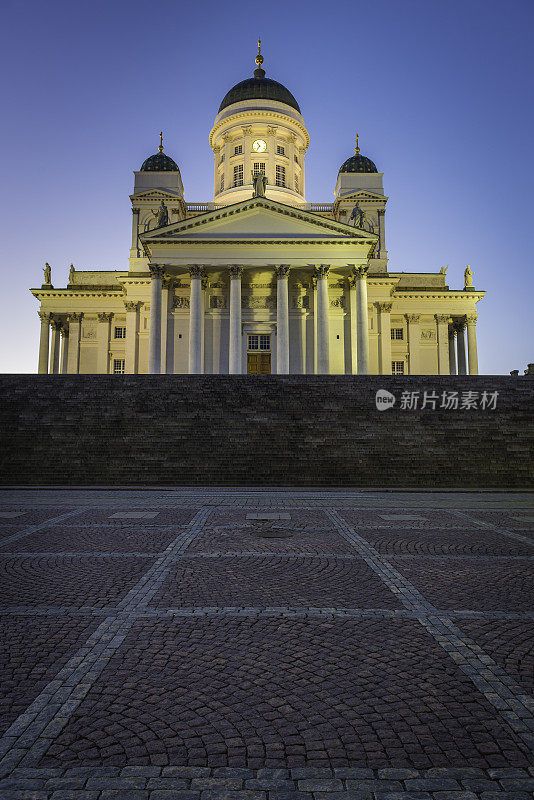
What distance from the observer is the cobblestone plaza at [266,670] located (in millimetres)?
2633

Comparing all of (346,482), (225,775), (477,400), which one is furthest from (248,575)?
(477,400)

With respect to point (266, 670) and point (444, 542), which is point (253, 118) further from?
point (266, 670)

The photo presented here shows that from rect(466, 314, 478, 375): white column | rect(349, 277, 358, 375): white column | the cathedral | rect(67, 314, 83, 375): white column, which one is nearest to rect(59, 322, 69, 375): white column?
the cathedral

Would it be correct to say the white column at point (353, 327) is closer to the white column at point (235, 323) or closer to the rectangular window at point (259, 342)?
the rectangular window at point (259, 342)

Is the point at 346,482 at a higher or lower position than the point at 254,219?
lower

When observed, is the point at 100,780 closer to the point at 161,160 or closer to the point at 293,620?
the point at 293,620

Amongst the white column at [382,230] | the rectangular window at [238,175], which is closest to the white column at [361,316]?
the white column at [382,230]

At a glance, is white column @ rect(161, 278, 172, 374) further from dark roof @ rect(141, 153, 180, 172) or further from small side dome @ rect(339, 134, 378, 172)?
small side dome @ rect(339, 134, 378, 172)

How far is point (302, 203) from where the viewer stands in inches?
1884

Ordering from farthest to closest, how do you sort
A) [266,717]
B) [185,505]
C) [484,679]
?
[185,505], [484,679], [266,717]

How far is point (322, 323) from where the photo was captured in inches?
1361

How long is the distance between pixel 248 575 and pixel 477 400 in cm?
1660

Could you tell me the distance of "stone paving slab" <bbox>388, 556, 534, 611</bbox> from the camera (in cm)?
523

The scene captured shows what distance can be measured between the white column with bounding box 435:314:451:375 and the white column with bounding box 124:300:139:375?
2698 centimetres
